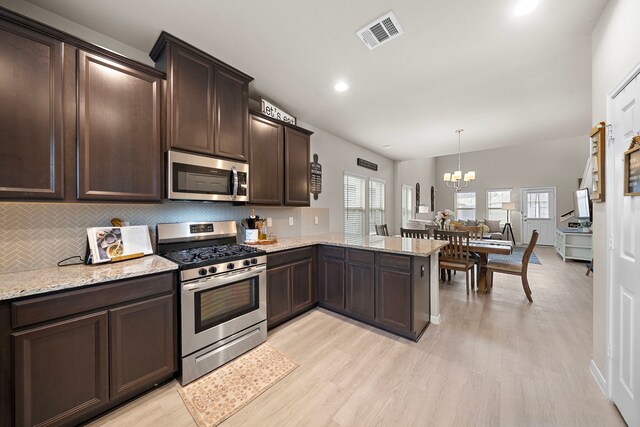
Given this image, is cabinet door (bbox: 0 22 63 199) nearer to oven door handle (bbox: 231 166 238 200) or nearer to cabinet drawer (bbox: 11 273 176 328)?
cabinet drawer (bbox: 11 273 176 328)

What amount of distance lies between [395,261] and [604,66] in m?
2.09

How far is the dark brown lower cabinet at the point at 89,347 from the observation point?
47.8 inches

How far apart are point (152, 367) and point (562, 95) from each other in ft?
16.6

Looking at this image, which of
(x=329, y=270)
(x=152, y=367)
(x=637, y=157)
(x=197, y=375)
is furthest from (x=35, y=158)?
(x=637, y=157)

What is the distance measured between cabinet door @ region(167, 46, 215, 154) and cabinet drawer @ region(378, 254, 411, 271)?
201cm

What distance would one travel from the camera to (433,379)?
1.81m

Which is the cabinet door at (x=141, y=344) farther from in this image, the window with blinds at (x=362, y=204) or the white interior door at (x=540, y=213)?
the white interior door at (x=540, y=213)

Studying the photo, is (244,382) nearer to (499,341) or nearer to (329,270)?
(329,270)

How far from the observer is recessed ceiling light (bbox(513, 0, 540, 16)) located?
1.58 meters

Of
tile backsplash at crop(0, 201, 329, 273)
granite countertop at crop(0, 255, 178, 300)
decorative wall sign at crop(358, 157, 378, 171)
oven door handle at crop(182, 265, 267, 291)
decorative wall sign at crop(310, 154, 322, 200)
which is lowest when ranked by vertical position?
oven door handle at crop(182, 265, 267, 291)

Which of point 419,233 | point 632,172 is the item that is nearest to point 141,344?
point 632,172

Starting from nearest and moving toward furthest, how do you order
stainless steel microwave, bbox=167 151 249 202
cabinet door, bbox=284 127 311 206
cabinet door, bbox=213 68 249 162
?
stainless steel microwave, bbox=167 151 249 202 → cabinet door, bbox=213 68 249 162 → cabinet door, bbox=284 127 311 206

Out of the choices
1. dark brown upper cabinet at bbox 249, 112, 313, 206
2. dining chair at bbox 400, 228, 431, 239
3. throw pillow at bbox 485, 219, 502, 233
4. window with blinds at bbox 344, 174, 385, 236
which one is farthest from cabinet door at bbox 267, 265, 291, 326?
throw pillow at bbox 485, 219, 502, 233

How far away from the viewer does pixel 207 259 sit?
1866mm
